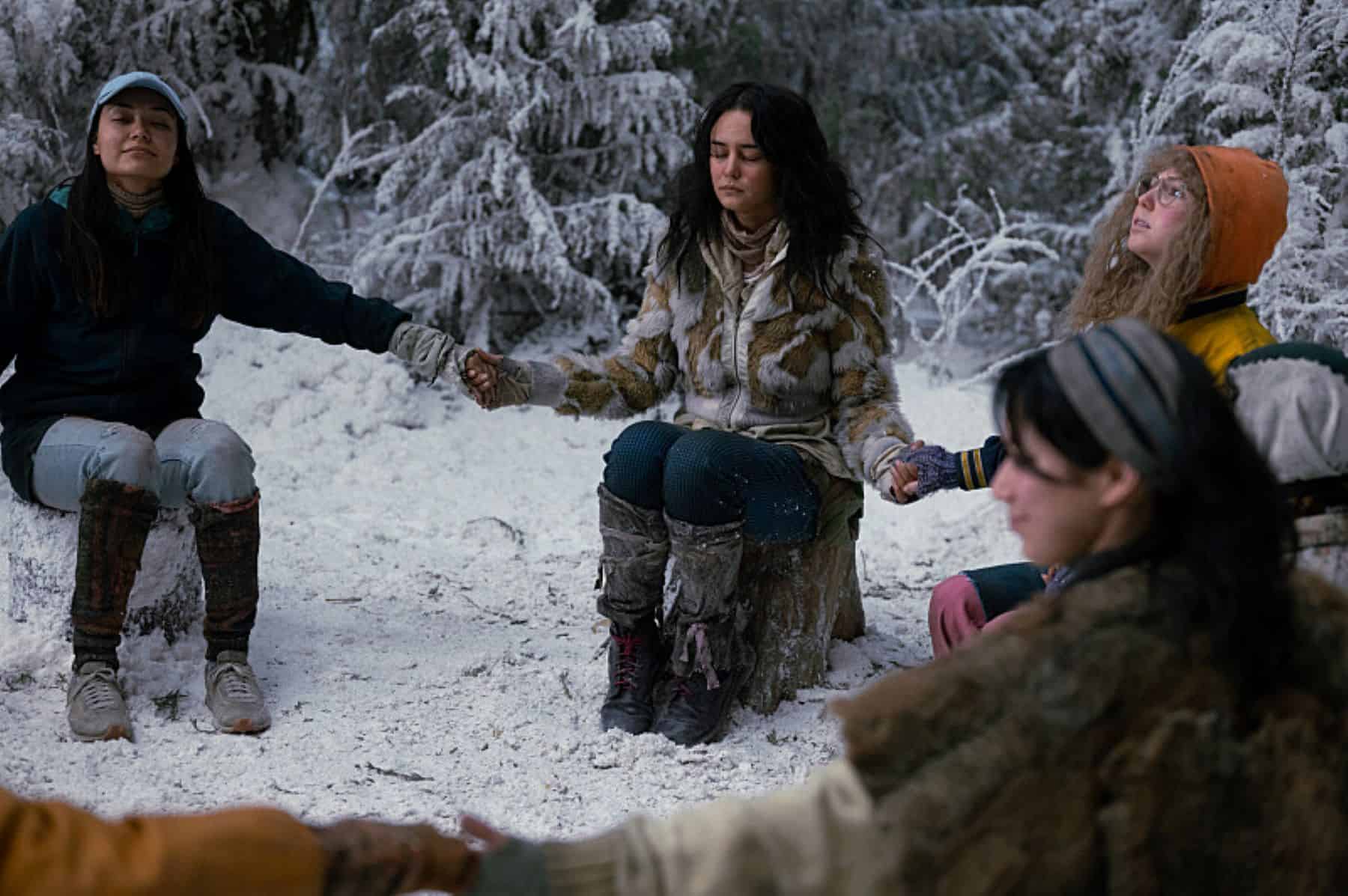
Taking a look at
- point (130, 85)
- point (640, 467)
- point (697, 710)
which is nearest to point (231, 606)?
point (640, 467)

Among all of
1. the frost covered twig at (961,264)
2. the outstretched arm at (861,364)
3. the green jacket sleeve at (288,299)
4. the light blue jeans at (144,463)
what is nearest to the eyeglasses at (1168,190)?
the outstretched arm at (861,364)

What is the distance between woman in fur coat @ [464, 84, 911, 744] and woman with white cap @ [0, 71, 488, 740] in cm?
87

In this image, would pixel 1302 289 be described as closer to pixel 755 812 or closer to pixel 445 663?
pixel 445 663

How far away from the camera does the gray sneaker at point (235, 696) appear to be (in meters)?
3.38

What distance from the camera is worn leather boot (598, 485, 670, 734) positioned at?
347 centimetres

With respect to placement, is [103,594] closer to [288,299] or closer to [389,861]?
[288,299]

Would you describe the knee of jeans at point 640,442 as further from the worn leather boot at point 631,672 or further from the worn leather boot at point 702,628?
the worn leather boot at point 631,672

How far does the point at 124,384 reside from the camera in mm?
3613

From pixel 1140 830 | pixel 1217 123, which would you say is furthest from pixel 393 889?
pixel 1217 123

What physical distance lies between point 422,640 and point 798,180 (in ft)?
5.98

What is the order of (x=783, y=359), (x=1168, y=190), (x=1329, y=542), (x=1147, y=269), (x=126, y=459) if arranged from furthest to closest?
(x=783, y=359) → (x=126, y=459) → (x=1147, y=269) → (x=1168, y=190) → (x=1329, y=542)

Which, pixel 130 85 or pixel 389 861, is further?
pixel 130 85

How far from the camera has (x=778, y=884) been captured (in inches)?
60.2

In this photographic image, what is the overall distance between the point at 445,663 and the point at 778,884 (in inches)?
99.6
